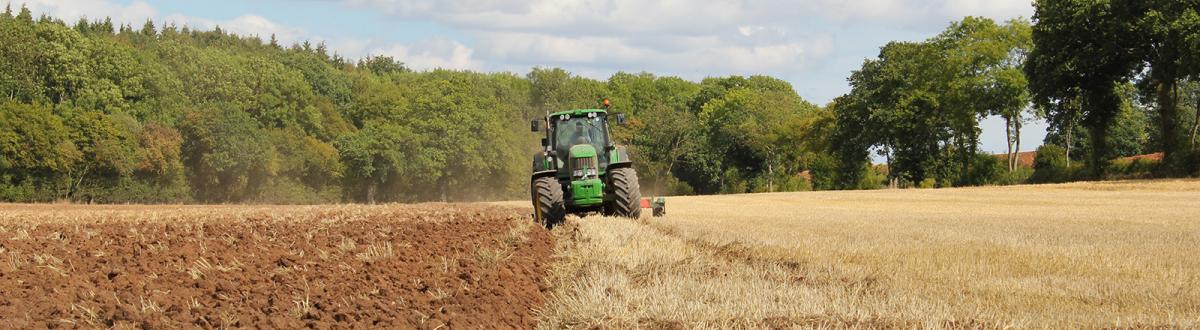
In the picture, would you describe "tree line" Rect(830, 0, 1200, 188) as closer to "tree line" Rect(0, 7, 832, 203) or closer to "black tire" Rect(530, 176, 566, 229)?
"tree line" Rect(0, 7, 832, 203)

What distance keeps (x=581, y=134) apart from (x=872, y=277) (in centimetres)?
1280

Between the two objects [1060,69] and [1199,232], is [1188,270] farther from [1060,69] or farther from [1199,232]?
[1060,69]

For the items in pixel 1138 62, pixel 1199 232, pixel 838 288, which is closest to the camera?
pixel 838 288

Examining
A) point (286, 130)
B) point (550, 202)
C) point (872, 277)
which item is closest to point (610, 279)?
point (872, 277)

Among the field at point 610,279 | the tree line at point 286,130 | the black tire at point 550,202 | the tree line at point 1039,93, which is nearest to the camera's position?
the field at point 610,279

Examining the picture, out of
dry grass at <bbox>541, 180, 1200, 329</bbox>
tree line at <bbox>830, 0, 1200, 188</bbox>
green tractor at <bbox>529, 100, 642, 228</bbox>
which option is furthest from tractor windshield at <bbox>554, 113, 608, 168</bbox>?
tree line at <bbox>830, 0, 1200, 188</bbox>

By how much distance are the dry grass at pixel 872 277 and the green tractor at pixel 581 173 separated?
5.91 feet

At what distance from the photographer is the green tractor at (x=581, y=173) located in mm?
20891

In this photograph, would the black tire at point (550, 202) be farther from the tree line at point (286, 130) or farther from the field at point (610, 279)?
the tree line at point (286, 130)

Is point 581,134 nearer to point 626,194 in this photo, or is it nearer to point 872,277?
point 626,194

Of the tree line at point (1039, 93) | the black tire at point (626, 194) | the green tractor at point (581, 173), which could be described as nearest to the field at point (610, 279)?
the green tractor at point (581, 173)

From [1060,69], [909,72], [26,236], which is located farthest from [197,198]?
[26,236]

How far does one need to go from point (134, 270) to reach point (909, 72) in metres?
63.7

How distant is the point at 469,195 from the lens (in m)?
85.3
